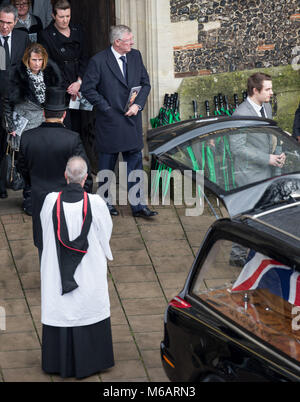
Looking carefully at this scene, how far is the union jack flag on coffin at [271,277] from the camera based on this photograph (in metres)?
5.56

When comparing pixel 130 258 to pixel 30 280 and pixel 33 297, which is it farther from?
pixel 33 297

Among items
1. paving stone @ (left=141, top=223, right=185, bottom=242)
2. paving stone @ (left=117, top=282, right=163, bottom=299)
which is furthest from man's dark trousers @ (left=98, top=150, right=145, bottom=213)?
paving stone @ (left=117, top=282, right=163, bottom=299)

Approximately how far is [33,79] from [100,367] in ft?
11.9

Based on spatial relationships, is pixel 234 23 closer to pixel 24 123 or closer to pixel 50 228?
pixel 24 123

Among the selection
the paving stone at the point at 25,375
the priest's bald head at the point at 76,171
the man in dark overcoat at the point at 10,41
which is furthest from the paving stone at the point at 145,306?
the man in dark overcoat at the point at 10,41

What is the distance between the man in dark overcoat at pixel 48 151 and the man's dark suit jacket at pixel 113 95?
153 centimetres

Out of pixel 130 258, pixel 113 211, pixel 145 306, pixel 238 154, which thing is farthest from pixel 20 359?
pixel 113 211

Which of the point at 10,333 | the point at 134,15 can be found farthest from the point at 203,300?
the point at 134,15

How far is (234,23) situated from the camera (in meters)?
10.8

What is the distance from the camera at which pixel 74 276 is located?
22.6 feet

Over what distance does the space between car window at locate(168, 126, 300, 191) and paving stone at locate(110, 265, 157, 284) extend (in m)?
2.22

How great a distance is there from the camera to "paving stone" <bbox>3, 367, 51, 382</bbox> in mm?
6973

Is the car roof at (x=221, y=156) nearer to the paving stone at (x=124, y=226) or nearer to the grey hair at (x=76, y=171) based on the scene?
the grey hair at (x=76, y=171)

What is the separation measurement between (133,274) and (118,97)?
201cm
